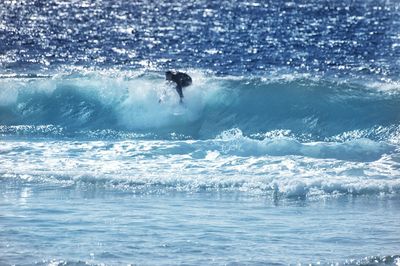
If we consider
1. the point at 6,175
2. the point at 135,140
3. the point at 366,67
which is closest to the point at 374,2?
the point at 366,67

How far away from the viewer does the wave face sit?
1984cm

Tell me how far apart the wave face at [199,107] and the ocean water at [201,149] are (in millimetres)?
46

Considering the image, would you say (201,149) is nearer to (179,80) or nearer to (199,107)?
(199,107)

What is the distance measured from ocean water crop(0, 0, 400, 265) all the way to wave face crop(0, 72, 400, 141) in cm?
5

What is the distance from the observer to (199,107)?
21.3 m

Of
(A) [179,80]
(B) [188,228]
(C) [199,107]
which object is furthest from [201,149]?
(A) [179,80]

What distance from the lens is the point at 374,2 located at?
212 ft

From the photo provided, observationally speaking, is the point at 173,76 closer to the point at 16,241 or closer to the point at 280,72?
the point at 280,72

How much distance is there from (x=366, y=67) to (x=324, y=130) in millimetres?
7983

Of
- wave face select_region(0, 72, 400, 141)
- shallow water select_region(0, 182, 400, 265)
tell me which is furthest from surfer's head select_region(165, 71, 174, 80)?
shallow water select_region(0, 182, 400, 265)

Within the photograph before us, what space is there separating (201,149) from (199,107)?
17.0 ft

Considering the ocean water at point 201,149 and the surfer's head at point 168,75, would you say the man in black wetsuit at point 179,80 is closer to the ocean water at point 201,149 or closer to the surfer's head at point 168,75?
the surfer's head at point 168,75

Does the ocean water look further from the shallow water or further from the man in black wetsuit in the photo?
the man in black wetsuit

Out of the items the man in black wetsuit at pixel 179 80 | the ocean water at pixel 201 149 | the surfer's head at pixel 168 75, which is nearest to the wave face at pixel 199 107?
the ocean water at pixel 201 149
